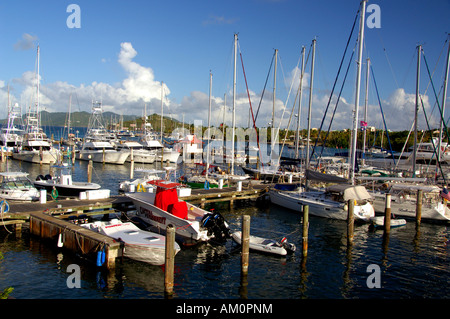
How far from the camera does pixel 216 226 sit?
19062 mm

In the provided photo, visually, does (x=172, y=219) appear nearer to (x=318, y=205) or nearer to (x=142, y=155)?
(x=318, y=205)

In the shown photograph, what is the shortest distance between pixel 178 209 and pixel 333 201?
13.1m

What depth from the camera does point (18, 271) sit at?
1478cm

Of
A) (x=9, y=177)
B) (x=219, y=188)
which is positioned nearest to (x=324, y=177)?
(x=219, y=188)

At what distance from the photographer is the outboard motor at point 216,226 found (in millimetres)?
18984

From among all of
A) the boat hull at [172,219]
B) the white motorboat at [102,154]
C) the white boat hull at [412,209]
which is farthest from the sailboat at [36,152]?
the white boat hull at [412,209]

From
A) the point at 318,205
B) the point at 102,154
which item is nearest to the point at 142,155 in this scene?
the point at 102,154

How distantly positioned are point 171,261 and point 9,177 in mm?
18932

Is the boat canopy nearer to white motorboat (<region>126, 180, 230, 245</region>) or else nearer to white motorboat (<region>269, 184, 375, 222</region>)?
white motorboat (<region>269, 184, 375, 222</region>)

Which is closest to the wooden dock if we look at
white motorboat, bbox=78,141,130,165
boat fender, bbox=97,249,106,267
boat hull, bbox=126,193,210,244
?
boat fender, bbox=97,249,106,267

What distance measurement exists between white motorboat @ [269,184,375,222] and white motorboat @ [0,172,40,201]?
19547 millimetres

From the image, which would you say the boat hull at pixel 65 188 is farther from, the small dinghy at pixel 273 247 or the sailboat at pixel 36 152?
the sailboat at pixel 36 152

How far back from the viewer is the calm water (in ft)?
44.6

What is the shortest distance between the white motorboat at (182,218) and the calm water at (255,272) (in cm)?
72
